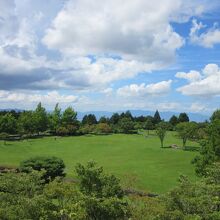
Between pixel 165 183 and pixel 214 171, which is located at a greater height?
pixel 214 171

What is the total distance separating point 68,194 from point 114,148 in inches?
2449

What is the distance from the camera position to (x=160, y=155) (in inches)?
3049

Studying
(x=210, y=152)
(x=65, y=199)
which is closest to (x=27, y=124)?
(x=210, y=152)

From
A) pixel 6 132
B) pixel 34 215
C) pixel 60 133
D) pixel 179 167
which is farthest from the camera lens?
pixel 60 133

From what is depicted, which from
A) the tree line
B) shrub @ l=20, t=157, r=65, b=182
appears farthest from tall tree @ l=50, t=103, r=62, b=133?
shrub @ l=20, t=157, r=65, b=182

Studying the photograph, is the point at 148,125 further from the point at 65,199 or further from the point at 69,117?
the point at 65,199

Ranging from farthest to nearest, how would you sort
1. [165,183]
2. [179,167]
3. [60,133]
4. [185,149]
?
[60,133]
[185,149]
[179,167]
[165,183]

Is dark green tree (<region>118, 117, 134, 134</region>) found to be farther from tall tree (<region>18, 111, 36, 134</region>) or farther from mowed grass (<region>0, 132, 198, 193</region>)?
tall tree (<region>18, 111, 36, 134</region>)

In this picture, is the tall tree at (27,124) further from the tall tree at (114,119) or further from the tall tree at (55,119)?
the tall tree at (114,119)

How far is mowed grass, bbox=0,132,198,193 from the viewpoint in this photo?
2279 inches

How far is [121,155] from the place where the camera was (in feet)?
258

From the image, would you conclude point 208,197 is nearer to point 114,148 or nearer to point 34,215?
point 34,215

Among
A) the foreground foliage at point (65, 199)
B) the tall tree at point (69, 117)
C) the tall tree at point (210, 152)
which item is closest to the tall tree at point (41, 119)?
the tall tree at point (69, 117)

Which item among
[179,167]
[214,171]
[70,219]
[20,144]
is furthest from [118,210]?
[20,144]
